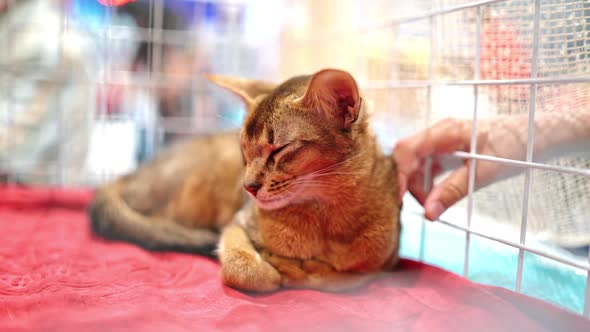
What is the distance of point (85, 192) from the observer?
2.00 metres

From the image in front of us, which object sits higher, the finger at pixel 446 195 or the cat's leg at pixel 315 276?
the finger at pixel 446 195

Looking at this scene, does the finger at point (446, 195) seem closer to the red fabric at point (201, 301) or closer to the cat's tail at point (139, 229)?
A: the red fabric at point (201, 301)

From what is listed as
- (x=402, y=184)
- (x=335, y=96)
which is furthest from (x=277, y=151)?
(x=402, y=184)

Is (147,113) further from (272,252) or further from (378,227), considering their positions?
(378,227)

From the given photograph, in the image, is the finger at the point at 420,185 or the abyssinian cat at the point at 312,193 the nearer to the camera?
the abyssinian cat at the point at 312,193

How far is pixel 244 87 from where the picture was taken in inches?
51.1

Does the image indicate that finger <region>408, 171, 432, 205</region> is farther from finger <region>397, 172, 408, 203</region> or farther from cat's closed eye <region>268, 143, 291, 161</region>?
cat's closed eye <region>268, 143, 291, 161</region>

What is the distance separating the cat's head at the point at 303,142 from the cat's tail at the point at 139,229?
1.38ft

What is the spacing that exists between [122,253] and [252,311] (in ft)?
2.02

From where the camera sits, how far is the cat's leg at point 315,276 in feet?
3.52

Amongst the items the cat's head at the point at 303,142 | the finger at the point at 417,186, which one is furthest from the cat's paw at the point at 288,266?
the finger at the point at 417,186

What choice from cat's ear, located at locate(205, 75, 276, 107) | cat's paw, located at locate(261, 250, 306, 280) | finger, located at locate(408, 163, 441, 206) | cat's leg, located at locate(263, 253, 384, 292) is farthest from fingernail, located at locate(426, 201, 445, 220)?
cat's ear, located at locate(205, 75, 276, 107)

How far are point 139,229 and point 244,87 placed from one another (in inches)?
22.4

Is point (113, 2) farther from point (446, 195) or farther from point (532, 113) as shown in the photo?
point (532, 113)
